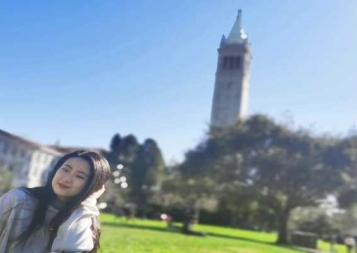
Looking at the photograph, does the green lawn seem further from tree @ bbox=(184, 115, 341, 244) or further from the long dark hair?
tree @ bbox=(184, 115, 341, 244)

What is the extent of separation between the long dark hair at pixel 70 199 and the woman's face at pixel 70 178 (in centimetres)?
2

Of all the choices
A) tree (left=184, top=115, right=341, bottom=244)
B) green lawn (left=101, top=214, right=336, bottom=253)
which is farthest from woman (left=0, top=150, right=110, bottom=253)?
tree (left=184, top=115, right=341, bottom=244)

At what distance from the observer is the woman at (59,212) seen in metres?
1.29

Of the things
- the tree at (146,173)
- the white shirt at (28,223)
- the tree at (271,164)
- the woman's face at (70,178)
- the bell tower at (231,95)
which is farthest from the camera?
the bell tower at (231,95)

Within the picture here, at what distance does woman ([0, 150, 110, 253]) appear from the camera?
4.22 ft

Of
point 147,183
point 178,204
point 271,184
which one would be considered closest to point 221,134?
point 271,184

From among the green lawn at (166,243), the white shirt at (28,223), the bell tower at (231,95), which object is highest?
the bell tower at (231,95)

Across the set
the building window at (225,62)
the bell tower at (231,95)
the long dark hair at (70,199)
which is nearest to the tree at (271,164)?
the building window at (225,62)

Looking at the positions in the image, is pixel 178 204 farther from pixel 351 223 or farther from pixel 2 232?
pixel 2 232

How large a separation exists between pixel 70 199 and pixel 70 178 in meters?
0.07

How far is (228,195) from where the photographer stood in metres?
21.6

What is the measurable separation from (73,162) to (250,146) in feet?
65.4

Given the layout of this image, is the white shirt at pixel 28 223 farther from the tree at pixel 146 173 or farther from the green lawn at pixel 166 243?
the tree at pixel 146 173

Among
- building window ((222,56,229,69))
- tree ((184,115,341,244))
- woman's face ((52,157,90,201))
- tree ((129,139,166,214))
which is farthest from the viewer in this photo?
building window ((222,56,229,69))
